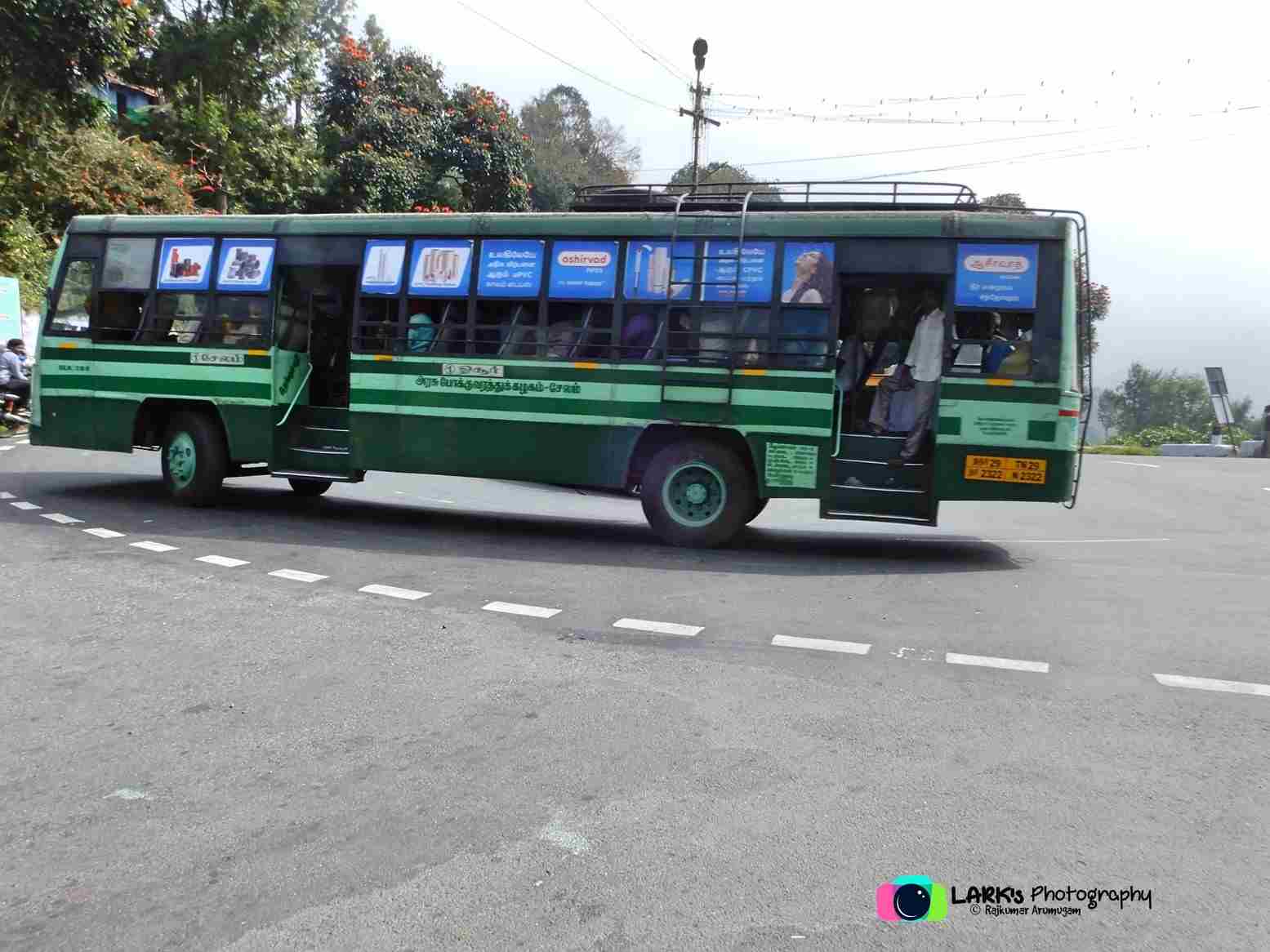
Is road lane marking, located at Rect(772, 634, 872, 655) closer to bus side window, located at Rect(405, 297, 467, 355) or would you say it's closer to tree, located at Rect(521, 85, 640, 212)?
bus side window, located at Rect(405, 297, 467, 355)

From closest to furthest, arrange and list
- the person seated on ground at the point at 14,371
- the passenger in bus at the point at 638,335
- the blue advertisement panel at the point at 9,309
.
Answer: the passenger in bus at the point at 638,335
the person seated on ground at the point at 14,371
the blue advertisement panel at the point at 9,309

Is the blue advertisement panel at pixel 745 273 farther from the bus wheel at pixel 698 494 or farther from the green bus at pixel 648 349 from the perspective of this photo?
the bus wheel at pixel 698 494

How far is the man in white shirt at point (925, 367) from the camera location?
933 cm

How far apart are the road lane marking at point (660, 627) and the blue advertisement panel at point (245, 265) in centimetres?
643

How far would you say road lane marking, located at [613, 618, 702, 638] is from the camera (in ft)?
21.3

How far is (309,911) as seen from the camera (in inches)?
124

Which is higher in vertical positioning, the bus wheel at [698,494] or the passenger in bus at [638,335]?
the passenger in bus at [638,335]

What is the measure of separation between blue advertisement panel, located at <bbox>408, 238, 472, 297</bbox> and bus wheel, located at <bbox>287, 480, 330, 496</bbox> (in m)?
3.67

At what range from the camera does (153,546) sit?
357 inches

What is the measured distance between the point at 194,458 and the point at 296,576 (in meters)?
4.10

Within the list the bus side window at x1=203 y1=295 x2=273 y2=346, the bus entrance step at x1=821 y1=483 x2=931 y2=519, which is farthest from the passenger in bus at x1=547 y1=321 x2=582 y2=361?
the bus side window at x1=203 y1=295 x2=273 y2=346

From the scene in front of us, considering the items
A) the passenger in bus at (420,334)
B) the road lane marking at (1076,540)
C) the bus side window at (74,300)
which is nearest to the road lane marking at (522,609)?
the passenger in bus at (420,334)

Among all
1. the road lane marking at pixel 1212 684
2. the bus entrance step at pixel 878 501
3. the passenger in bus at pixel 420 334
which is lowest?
the road lane marking at pixel 1212 684

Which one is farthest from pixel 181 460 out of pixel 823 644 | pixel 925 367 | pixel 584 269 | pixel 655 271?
pixel 823 644
